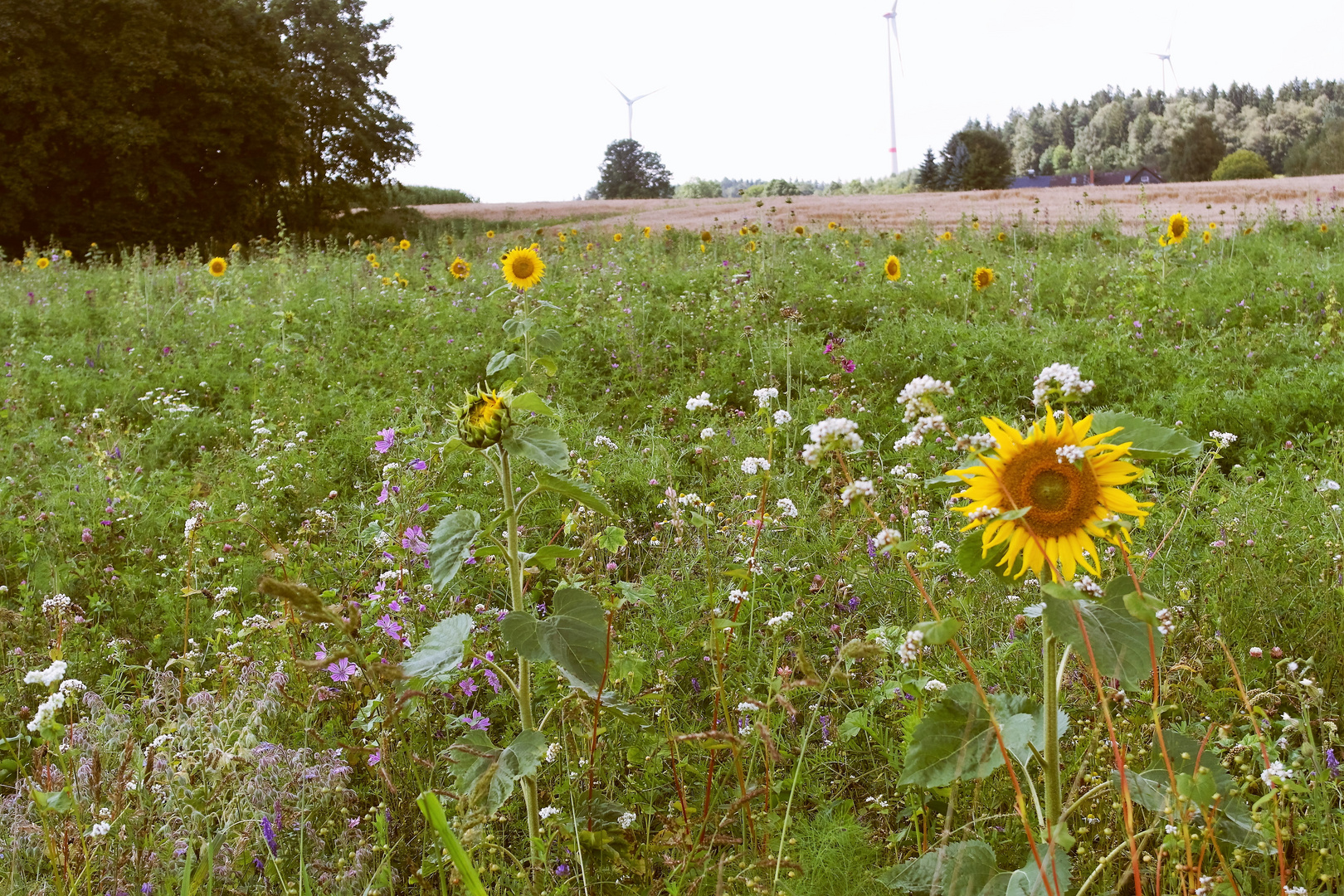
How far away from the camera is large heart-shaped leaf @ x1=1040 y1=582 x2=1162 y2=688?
1.13 m

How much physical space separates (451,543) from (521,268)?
11.0 feet

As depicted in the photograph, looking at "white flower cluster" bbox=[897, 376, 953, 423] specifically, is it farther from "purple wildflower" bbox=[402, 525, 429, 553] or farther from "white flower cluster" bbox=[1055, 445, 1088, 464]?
"purple wildflower" bbox=[402, 525, 429, 553]

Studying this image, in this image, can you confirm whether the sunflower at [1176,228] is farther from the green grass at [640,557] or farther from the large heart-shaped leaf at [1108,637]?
the large heart-shaped leaf at [1108,637]

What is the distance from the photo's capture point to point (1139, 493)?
339cm

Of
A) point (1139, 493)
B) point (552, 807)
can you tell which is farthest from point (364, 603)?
point (1139, 493)

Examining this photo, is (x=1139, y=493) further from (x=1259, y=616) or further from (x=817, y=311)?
A: (x=817, y=311)

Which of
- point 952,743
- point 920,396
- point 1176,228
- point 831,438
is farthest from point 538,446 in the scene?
point 1176,228

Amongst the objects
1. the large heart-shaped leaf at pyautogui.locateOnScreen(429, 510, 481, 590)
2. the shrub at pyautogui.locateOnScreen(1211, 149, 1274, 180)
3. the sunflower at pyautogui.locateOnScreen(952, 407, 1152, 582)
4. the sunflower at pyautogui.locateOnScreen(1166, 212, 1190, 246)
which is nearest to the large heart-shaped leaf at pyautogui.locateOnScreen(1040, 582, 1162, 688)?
the sunflower at pyautogui.locateOnScreen(952, 407, 1152, 582)

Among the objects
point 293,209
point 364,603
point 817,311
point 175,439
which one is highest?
point 293,209

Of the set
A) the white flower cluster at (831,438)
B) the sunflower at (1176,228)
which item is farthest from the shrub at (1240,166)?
the white flower cluster at (831,438)

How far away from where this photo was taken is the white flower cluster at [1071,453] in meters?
1.11

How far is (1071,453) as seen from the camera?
1.11 m

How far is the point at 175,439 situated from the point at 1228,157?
5758cm

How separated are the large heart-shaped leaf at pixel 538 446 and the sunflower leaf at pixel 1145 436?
826 millimetres
